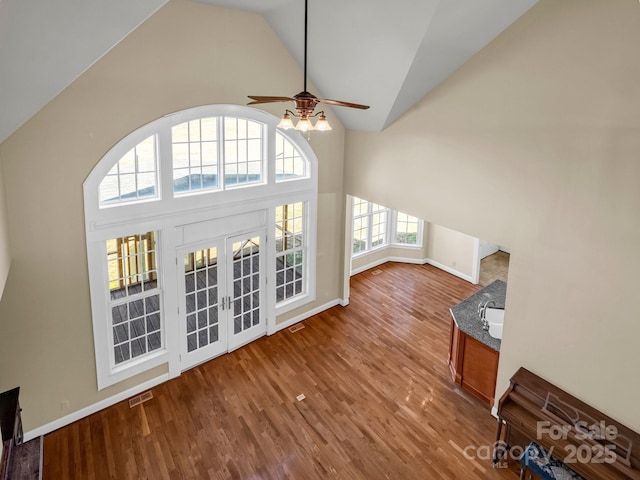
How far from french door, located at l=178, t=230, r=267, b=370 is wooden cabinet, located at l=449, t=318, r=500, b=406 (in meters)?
2.93

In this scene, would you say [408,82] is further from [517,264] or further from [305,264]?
[305,264]

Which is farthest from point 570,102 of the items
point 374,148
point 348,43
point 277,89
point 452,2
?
point 277,89

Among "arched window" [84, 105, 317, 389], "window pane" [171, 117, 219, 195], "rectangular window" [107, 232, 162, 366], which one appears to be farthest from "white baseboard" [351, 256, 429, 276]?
"window pane" [171, 117, 219, 195]

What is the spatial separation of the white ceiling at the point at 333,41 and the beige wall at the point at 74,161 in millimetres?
434

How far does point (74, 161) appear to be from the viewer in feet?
14.9

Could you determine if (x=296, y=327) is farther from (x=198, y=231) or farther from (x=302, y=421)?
(x=198, y=231)

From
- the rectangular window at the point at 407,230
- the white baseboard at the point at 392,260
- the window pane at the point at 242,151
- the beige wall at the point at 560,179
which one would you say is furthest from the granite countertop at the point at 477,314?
the window pane at the point at 242,151

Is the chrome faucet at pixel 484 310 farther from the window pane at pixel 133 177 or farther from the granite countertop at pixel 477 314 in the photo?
the window pane at pixel 133 177

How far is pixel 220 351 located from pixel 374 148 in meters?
3.77

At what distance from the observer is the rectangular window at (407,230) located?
998 centimetres

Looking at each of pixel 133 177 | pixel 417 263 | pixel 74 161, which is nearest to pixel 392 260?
pixel 417 263

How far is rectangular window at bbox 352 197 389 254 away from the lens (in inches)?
369

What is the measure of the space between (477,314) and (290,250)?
2.96 meters

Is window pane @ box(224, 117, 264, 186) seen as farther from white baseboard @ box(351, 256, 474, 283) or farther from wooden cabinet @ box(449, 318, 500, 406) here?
white baseboard @ box(351, 256, 474, 283)
